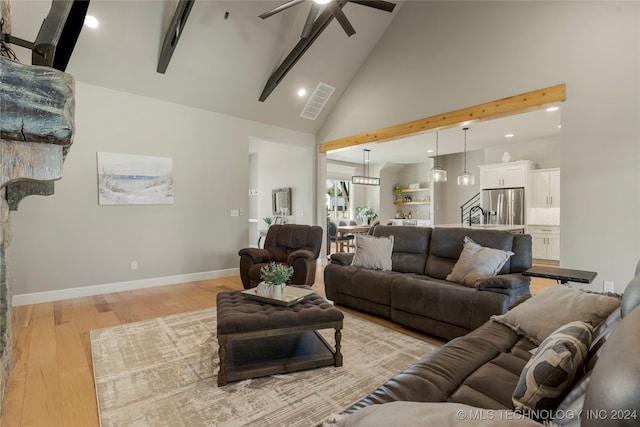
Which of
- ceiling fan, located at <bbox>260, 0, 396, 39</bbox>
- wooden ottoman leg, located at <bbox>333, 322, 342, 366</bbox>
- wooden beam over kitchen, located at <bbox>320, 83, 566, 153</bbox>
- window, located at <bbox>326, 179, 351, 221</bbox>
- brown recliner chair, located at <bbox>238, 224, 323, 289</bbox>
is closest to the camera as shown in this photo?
wooden ottoman leg, located at <bbox>333, 322, 342, 366</bbox>

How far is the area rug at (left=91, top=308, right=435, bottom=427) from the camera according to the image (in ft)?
5.85

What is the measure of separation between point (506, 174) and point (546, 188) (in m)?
0.85

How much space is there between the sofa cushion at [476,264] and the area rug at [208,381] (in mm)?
751

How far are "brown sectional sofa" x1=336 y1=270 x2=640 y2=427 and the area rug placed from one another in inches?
27.9

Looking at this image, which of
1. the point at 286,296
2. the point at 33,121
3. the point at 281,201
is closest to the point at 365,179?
the point at 281,201

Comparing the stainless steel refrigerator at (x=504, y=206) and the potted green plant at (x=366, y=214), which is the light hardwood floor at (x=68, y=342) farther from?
the potted green plant at (x=366, y=214)

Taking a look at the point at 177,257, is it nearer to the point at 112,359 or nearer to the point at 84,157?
the point at 84,157

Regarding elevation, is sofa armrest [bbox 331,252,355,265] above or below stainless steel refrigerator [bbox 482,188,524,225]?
below

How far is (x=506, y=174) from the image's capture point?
728 centimetres

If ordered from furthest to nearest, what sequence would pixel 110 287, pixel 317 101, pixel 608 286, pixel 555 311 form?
pixel 317 101
pixel 110 287
pixel 608 286
pixel 555 311

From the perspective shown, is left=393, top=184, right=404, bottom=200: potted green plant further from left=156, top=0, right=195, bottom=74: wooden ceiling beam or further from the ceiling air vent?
left=156, top=0, right=195, bottom=74: wooden ceiling beam

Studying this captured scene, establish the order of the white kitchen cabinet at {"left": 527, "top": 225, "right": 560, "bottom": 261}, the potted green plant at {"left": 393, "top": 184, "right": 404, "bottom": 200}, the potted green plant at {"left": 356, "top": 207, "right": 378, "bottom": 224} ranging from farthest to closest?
the potted green plant at {"left": 393, "top": 184, "right": 404, "bottom": 200} < the potted green plant at {"left": 356, "top": 207, "right": 378, "bottom": 224} < the white kitchen cabinet at {"left": 527, "top": 225, "right": 560, "bottom": 261}

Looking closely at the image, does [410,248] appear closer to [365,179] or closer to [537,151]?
[365,179]

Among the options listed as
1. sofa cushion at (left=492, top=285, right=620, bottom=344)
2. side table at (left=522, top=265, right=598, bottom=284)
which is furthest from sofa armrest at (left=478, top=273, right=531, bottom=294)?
sofa cushion at (left=492, top=285, right=620, bottom=344)
